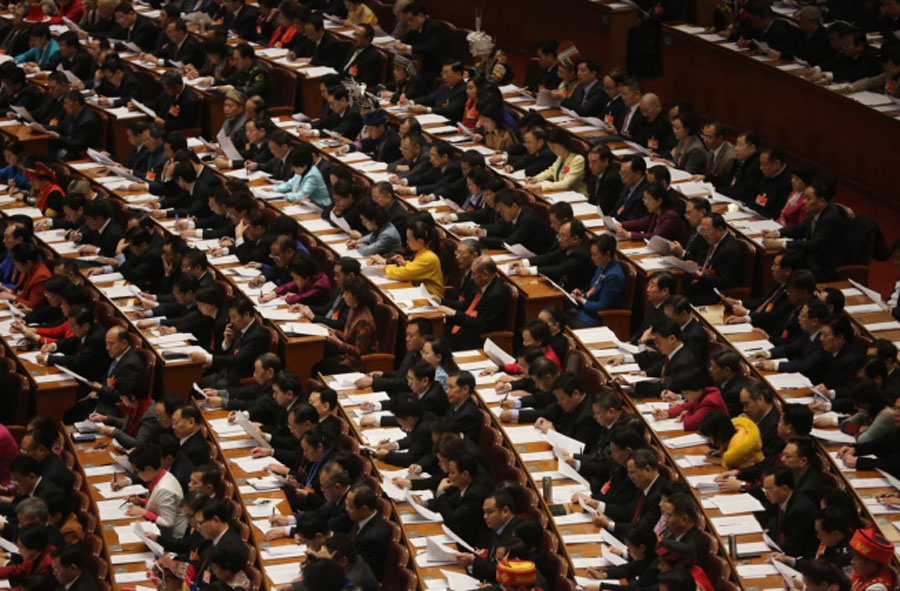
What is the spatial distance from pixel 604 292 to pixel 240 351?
251 cm

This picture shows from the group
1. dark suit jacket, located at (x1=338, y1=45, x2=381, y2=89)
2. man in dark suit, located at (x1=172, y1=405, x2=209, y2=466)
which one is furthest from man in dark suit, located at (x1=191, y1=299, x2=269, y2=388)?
dark suit jacket, located at (x1=338, y1=45, x2=381, y2=89)

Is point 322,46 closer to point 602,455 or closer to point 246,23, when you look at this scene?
point 246,23

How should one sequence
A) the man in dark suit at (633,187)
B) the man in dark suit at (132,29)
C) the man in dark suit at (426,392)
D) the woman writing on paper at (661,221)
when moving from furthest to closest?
the man in dark suit at (132,29), the man in dark suit at (633,187), the woman writing on paper at (661,221), the man in dark suit at (426,392)

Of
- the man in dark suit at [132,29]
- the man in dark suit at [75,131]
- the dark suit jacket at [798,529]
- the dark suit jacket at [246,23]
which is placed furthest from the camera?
the man in dark suit at [132,29]

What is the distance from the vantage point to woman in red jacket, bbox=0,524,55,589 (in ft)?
26.6

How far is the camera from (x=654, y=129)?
1263cm

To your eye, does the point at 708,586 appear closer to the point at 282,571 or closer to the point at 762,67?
the point at 282,571

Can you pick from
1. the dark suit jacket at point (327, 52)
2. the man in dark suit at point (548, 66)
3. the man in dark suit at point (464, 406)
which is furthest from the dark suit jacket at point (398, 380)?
the dark suit jacket at point (327, 52)

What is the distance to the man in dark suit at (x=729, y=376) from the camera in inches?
353

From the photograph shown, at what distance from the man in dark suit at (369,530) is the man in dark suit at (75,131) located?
7.08 m

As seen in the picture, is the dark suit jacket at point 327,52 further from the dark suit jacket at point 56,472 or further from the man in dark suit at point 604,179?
the dark suit jacket at point 56,472

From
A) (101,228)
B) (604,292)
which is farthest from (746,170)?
(101,228)

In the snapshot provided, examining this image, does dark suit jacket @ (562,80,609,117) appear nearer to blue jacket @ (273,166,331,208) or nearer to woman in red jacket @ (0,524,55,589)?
blue jacket @ (273,166,331,208)

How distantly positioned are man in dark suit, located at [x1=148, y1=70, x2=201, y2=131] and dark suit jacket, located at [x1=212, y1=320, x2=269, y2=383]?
4.75m
